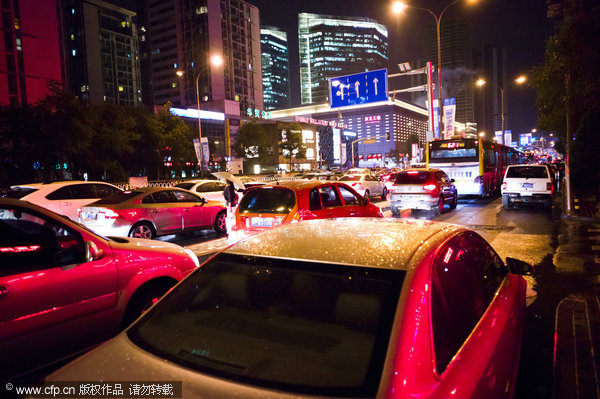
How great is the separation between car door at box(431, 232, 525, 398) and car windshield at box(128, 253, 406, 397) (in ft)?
1.00

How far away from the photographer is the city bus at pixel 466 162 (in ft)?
66.9

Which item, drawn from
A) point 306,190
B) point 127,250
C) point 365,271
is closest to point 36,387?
point 365,271

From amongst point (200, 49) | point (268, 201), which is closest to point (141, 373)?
point (268, 201)

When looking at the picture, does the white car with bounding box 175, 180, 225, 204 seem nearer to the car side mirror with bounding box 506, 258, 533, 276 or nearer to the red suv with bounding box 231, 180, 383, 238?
the red suv with bounding box 231, 180, 383, 238

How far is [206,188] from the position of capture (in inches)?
635

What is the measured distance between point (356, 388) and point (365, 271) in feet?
1.99

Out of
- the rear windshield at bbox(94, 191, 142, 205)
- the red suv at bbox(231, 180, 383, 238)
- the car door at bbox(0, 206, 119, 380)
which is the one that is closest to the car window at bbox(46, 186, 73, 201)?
the rear windshield at bbox(94, 191, 142, 205)

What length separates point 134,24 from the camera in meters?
136

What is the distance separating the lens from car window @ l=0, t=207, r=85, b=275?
3.38 meters

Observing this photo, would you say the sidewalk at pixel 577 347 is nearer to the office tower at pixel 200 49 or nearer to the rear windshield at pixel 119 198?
the rear windshield at pixel 119 198

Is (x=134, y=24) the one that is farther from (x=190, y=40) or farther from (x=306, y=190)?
(x=306, y=190)

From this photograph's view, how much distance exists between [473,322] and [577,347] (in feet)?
8.98

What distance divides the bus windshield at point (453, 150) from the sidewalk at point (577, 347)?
1567 centimetres

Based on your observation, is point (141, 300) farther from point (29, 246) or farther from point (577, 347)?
point (577, 347)
